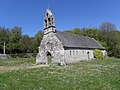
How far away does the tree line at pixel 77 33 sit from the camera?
2980 inches

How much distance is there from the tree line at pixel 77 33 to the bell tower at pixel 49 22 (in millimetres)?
34442

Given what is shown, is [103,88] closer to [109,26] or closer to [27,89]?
[27,89]

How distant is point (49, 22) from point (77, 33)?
41635 millimetres

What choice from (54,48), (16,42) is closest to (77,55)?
(54,48)

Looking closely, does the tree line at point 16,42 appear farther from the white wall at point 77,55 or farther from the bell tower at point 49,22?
the bell tower at point 49,22

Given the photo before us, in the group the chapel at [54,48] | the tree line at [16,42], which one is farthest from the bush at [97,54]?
the tree line at [16,42]

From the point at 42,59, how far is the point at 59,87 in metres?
30.0

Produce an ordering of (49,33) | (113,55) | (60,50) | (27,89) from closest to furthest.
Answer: (27,89)
(60,50)
(49,33)
(113,55)

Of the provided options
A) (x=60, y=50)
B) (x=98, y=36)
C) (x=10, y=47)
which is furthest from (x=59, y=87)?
(x=10, y=47)

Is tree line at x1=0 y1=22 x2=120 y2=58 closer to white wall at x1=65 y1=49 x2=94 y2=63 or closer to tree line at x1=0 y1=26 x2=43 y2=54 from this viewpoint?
tree line at x1=0 y1=26 x2=43 y2=54

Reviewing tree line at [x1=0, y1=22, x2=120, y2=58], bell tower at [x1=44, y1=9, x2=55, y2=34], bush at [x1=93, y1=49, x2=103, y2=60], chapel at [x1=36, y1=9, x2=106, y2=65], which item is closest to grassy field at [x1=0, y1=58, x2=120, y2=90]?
chapel at [x1=36, y1=9, x2=106, y2=65]

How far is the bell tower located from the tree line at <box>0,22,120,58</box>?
3444 cm

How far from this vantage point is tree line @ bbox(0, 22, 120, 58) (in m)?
75.7

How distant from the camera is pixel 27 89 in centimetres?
1230
